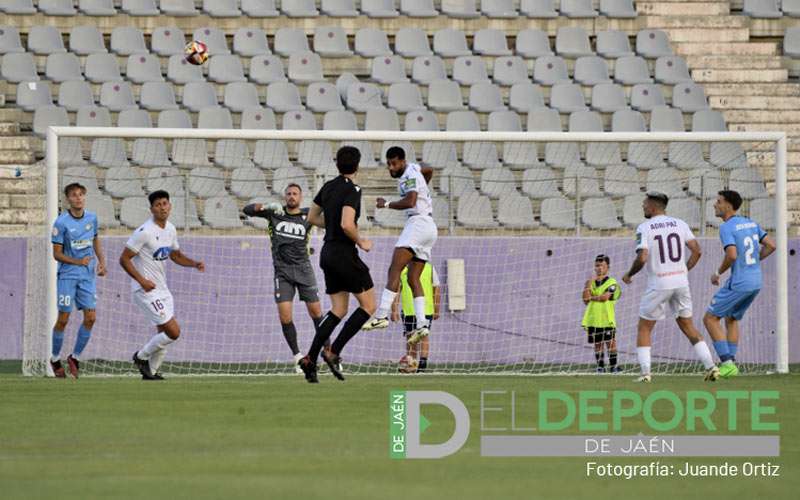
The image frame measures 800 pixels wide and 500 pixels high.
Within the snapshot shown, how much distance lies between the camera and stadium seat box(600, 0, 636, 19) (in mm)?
24922

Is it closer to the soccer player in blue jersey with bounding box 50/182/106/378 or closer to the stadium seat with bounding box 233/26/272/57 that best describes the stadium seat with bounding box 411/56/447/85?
the stadium seat with bounding box 233/26/272/57

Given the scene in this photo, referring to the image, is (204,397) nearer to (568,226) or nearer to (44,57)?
(568,226)

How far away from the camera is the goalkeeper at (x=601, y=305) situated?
19125 millimetres

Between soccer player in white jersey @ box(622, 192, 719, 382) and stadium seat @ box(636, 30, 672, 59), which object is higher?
stadium seat @ box(636, 30, 672, 59)

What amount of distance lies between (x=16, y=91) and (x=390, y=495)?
17086 millimetres

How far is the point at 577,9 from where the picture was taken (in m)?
24.8

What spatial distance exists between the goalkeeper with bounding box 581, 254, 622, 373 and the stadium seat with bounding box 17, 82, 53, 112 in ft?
27.4

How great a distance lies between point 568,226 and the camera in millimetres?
20266

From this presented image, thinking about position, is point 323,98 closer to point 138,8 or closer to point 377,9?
point 377,9

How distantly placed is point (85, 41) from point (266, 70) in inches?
111

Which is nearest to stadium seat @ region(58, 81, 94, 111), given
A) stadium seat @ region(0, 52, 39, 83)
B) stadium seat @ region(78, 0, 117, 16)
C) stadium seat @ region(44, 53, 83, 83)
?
stadium seat @ region(44, 53, 83, 83)

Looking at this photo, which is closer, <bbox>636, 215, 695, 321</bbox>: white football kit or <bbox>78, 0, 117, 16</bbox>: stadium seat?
<bbox>636, 215, 695, 321</bbox>: white football kit

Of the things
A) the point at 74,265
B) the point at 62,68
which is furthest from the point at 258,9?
the point at 74,265

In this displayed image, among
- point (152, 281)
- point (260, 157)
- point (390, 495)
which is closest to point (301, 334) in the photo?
point (260, 157)
